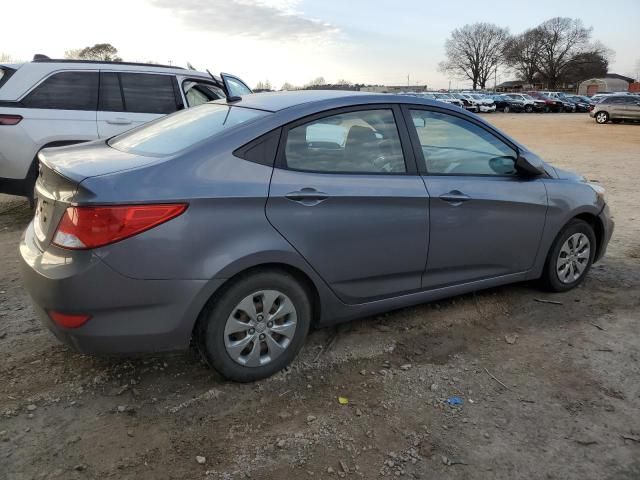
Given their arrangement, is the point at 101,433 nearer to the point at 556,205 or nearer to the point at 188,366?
the point at 188,366

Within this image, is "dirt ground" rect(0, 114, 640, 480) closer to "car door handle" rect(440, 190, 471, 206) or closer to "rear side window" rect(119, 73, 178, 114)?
"car door handle" rect(440, 190, 471, 206)

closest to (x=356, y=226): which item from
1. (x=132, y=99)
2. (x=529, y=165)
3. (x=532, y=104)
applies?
(x=529, y=165)

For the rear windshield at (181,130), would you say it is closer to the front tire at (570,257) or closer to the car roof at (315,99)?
the car roof at (315,99)

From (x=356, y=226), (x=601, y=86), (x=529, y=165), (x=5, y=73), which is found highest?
(x=601, y=86)

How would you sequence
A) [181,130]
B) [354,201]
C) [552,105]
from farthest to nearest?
[552,105] → [181,130] → [354,201]

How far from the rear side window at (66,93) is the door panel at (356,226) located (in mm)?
4312

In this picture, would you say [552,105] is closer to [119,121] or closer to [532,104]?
[532,104]

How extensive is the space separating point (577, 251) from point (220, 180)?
10.4 feet

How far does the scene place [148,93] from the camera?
6.76 m

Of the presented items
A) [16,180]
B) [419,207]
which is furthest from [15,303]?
[419,207]

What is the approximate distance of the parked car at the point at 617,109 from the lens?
28845 mm

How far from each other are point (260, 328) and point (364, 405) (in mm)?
701

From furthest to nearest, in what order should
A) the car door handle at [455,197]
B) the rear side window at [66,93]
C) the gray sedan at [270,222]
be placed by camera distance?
the rear side window at [66,93] → the car door handle at [455,197] → the gray sedan at [270,222]

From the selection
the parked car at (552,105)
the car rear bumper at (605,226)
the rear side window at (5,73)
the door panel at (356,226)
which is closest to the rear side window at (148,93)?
the rear side window at (5,73)
